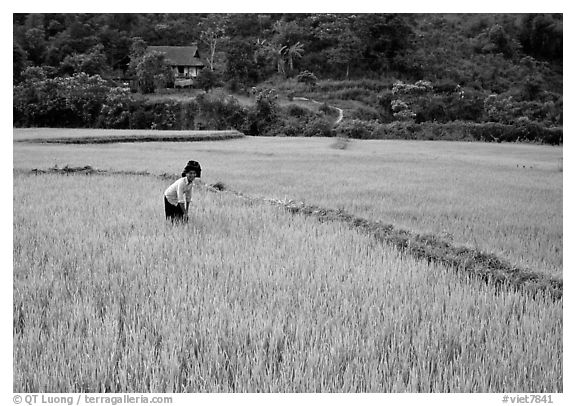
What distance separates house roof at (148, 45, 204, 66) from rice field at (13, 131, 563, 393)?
4.86m

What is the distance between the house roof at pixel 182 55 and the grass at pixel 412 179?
182 centimetres

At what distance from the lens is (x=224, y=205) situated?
174 inches

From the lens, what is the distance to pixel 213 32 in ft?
28.6

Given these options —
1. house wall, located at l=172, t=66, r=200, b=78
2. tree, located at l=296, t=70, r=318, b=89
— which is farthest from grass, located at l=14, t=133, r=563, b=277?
tree, located at l=296, t=70, r=318, b=89

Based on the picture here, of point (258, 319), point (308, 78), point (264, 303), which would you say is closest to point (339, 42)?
point (308, 78)

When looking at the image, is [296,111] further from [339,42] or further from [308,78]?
[339,42]

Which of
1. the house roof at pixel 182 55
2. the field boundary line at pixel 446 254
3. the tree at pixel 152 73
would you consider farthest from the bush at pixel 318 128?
the field boundary line at pixel 446 254

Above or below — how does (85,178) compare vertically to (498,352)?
above

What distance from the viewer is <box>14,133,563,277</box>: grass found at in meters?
3.71

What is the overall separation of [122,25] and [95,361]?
529cm

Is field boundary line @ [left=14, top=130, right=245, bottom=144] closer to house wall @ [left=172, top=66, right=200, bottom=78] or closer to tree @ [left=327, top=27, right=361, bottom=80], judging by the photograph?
house wall @ [left=172, top=66, right=200, bottom=78]

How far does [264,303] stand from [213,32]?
7.68m
